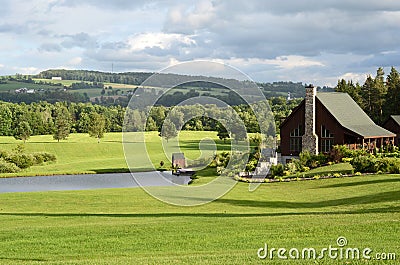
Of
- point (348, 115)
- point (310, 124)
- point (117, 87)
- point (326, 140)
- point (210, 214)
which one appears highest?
point (117, 87)

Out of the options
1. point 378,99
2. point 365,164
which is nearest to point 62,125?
point 378,99

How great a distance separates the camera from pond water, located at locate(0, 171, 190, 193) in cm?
3769

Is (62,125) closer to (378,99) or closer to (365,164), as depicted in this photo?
(378,99)

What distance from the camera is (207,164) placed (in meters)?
45.3

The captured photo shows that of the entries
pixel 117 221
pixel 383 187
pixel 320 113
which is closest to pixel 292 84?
pixel 320 113

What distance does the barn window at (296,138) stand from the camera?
44.1 m

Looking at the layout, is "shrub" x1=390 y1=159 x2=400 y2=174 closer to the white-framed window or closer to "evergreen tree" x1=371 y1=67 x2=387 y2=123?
the white-framed window

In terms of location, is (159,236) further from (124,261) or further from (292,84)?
(292,84)

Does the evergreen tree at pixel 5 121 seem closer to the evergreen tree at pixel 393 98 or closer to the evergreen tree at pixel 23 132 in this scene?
the evergreen tree at pixel 23 132

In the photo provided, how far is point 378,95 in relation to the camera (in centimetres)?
5925

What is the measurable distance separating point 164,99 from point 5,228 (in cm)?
804
